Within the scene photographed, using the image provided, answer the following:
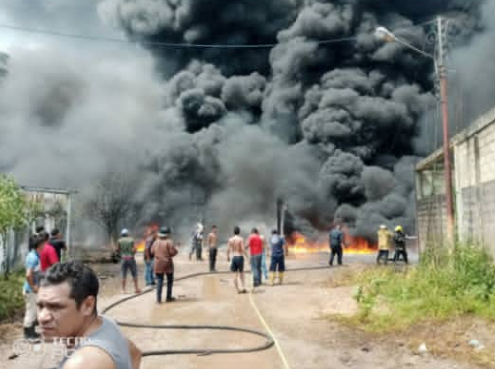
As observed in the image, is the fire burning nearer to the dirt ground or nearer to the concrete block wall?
the concrete block wall

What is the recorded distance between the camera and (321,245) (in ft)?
89.7

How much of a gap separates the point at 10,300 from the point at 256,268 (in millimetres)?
5946

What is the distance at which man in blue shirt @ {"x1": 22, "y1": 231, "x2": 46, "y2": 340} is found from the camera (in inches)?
256

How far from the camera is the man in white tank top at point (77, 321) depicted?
56.6 inches

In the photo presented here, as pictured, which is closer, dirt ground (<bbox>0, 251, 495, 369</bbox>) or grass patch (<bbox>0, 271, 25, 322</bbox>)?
dirt ground (<bbox>0, 251, 495, 369</bbox>)

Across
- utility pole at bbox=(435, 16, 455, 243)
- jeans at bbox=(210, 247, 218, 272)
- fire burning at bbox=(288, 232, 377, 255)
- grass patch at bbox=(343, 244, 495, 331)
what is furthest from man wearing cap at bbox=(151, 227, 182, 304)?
fire burning at bbox=(288, 232, 377, 255)

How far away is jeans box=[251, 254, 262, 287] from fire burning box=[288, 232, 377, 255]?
13.4 meters

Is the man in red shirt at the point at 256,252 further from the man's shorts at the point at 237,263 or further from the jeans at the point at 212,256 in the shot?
the jeans at the point at 212,256

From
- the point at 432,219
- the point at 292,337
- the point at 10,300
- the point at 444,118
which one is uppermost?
the point at 444,118

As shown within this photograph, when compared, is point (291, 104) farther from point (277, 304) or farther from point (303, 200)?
point (277, 304)

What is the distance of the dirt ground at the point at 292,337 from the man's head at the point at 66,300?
2.33 m

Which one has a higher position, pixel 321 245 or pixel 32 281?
pixel 32 281

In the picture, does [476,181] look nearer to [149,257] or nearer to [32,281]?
[149,257]

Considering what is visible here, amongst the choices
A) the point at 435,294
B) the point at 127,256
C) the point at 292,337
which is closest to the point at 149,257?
the point at 127,256
